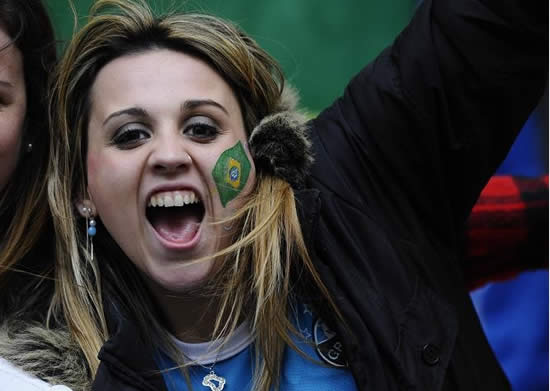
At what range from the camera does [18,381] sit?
6.67ft

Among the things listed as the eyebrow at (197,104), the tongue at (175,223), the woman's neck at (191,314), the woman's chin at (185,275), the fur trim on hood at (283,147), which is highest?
the eyebrow at (197,104)

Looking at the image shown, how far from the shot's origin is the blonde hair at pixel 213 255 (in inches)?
94.1

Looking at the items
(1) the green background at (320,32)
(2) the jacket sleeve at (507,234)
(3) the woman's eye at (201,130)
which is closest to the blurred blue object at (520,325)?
(2) the jacket sleeve at (507,234)

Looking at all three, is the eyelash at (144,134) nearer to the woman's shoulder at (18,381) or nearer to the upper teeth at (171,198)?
the upper teeth at (171,198)

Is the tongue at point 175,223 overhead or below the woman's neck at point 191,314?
overhead

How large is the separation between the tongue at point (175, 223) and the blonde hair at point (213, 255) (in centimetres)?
14

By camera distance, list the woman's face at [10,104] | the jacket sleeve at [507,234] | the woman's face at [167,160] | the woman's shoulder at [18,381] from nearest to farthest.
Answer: the woman's shoulder at [18,381] → the woman's face at [167,160] → the woman's face at [10,104] → the jacket sleeve at [507,234]

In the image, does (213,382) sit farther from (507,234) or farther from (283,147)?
(507,234)

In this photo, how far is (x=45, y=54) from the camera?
8.87 feet

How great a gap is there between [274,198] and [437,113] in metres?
0.51

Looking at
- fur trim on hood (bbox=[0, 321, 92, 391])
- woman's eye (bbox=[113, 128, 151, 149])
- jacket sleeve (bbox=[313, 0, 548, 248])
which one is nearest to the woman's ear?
woman's eye (bbox=[113, 128, 151, 149])

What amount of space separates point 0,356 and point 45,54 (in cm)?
96

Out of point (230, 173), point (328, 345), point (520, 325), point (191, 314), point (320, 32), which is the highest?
point (320, 32)

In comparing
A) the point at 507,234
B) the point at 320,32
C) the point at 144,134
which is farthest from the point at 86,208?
the point at 320,32
